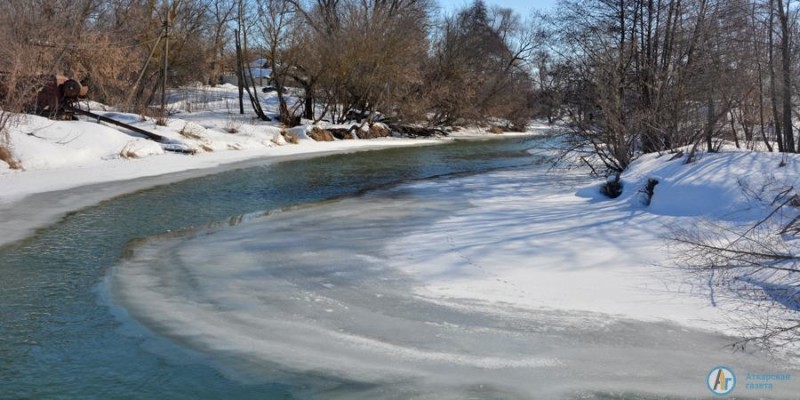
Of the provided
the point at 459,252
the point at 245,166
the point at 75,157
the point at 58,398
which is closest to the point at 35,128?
the point at 75,157

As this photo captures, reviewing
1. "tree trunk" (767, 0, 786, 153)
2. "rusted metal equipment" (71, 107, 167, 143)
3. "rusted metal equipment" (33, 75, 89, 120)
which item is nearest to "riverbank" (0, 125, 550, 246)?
"rusted metal equipment" (71, 107, 167, 143)

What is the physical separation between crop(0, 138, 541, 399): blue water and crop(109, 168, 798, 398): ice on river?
27 cm

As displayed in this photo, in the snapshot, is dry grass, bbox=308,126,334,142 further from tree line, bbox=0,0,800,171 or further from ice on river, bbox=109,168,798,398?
ice on river, bbox=109,168,798,398

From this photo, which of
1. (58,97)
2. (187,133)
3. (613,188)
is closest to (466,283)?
(613,188)

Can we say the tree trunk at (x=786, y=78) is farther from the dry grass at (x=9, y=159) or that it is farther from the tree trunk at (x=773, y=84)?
the dry grass at (x=9, y=159)

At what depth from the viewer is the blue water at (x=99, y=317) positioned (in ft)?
14.6

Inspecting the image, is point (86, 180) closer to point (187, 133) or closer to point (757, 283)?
point (187, 133)

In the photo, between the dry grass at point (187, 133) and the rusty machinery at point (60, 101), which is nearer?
the rusty machinery at point (60, 101)

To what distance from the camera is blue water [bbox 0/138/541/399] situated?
4.46 metres

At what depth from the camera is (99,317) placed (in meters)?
5.88

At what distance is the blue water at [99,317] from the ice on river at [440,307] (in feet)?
0.90

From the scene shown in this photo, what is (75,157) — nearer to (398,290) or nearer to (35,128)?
(35,128)

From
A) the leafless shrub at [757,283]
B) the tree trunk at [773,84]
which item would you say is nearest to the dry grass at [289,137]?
the tree trunk at [773,84]

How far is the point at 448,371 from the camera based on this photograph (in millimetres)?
4738
